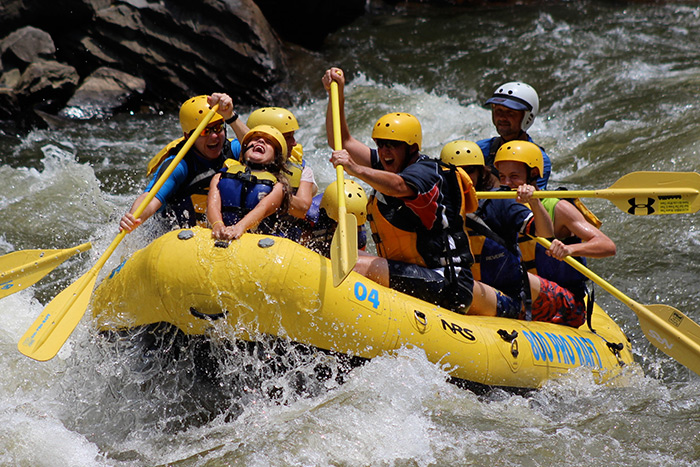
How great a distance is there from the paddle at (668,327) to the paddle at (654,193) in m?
0.47

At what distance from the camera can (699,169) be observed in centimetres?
706

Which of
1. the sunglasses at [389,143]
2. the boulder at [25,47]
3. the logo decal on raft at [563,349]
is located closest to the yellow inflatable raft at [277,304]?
the logo decal on raft at [563,349]

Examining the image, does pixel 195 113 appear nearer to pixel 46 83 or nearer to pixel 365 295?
pixel 365 295

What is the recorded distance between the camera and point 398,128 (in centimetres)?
387

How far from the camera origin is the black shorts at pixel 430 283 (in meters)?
4.00

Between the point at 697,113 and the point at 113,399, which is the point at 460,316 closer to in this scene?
the point at 113,399

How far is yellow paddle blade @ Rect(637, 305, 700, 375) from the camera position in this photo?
425cm

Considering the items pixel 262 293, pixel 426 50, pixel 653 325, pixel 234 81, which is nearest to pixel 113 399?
pixel 262 293

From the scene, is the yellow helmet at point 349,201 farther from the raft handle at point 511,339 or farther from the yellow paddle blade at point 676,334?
the yellow paddle blade at point 676,334

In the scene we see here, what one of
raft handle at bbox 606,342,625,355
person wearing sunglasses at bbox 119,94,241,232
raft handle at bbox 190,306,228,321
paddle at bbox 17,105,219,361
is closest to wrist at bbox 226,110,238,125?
person wearing sunglasses at bbox 119,94,241,232

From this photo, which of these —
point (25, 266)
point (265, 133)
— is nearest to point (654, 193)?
point (265, 133)

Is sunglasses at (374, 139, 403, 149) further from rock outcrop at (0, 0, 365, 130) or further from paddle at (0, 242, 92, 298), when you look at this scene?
rock outcrop at (0, 0, 365, 130)

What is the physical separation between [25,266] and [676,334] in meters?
3.75

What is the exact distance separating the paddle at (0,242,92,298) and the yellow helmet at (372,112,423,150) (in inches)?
67.1
